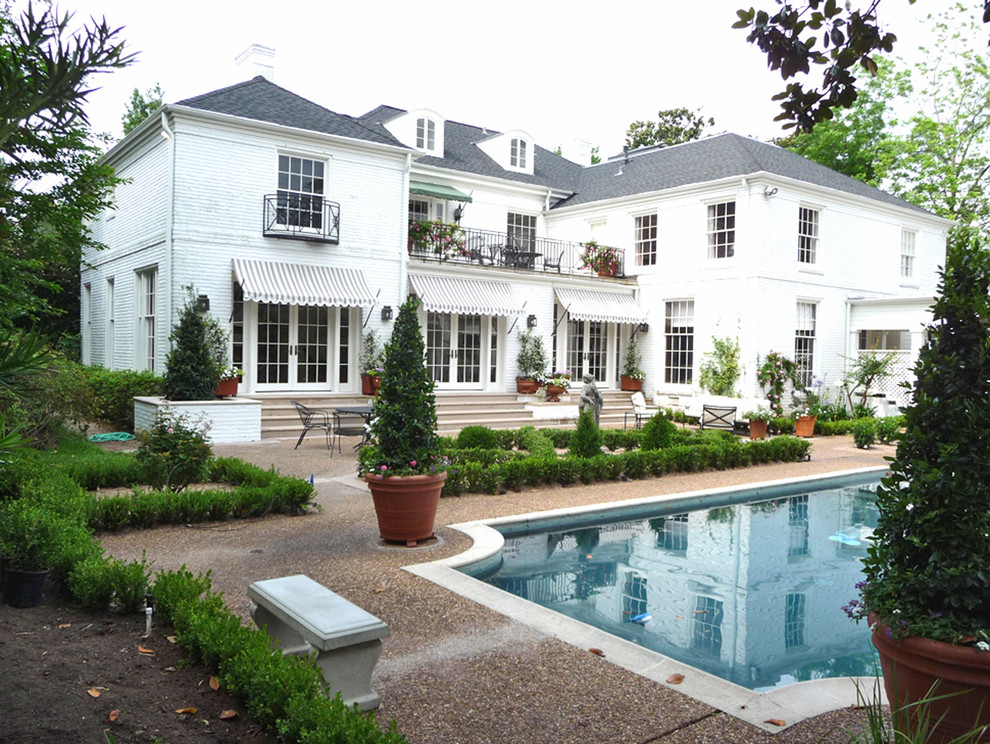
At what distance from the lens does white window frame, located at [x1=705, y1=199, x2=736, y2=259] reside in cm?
2094

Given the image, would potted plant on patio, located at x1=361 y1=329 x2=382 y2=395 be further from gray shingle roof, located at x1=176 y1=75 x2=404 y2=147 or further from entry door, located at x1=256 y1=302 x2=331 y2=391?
gray shingle roof, located at x1=176 y1=75 x2=404 y2=147

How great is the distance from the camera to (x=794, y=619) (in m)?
6.57

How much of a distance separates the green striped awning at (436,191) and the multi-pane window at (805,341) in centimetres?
1040

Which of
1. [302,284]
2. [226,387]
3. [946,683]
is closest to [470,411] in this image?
[302,284]

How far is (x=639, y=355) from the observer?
23234 millimetres

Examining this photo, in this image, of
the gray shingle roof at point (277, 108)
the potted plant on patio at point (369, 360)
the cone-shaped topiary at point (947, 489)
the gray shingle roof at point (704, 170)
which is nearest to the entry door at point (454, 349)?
the potted plant on patio at point (369, 360)

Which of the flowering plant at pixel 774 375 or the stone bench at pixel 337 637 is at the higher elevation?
the flowering plant at pixel 774 375

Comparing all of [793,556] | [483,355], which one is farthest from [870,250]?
[793,556]

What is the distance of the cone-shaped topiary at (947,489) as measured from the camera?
3.27 m

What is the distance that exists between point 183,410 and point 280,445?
6.31ft

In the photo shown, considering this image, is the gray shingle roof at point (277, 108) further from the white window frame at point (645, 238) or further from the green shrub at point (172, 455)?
the green shrub at point (172, 455)

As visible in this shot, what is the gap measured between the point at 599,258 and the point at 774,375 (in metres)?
6.32

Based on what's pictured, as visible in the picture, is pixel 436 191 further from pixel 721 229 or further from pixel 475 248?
pixel 721 229

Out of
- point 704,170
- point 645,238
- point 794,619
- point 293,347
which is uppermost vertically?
point 704,170
